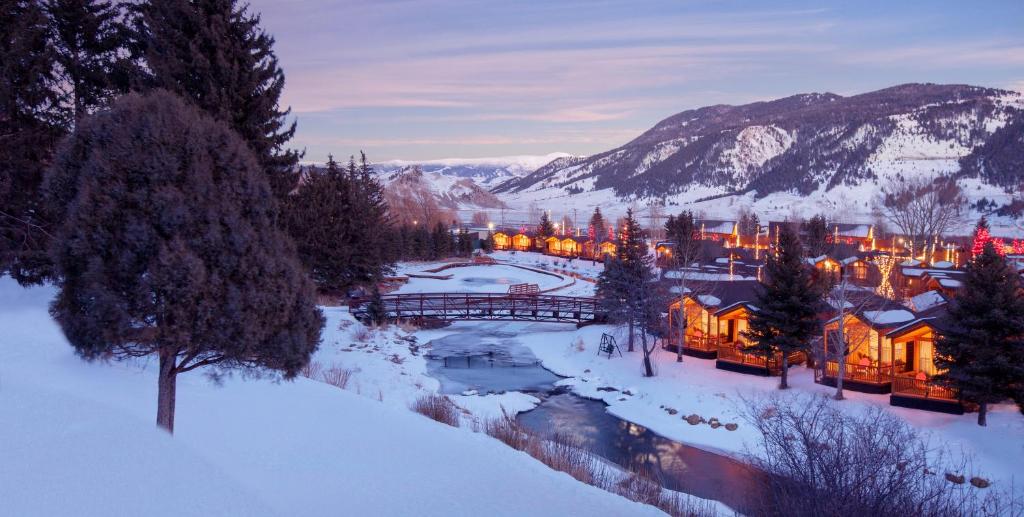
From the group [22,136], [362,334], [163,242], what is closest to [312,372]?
[22,136]

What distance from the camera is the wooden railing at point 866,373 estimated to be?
75.8 feet

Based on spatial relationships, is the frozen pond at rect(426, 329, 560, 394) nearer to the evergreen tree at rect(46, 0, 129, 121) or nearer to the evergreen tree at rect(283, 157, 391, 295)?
the evergreen tree at rect(283, 157, 391, 295)

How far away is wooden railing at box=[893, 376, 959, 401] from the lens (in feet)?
67.2

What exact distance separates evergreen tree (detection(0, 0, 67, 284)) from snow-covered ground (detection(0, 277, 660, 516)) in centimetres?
666

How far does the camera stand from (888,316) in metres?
24.0

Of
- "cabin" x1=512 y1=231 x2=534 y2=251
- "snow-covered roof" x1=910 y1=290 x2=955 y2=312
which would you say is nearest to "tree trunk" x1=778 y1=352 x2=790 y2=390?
"snow-covered roof" x1=910 y1=290 x2=955 y2=312

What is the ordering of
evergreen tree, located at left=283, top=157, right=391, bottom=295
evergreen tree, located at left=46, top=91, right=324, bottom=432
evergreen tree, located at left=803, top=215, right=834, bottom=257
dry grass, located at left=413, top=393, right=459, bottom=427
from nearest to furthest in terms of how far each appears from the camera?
evergreen tree, located at left=46, top=91, right=324, bottom=432 → dry grass, located at left=413, top=393, right=459, bottom=427 → evergreen tree, located at left=283, top=157, right=391, bottom=295 → evergreen tree, located at left=803, top=215, right=834, bottom=257

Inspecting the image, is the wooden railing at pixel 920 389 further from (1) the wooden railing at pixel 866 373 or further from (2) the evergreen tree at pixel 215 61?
(2) the evergreen tree at pixel 215 61

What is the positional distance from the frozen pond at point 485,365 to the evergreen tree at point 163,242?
60.6ft

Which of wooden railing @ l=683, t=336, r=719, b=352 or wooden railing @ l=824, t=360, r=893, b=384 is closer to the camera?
wooden railing @ l=824, t=360, r=893, b=384

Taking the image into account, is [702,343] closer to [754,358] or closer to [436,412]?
[754,358]

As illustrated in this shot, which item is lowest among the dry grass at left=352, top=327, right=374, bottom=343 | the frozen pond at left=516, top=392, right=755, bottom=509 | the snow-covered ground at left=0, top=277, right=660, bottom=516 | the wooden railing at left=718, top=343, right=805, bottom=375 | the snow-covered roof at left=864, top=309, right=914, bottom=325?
the frozen pond at left=516, top=392, right=755, bottom=509

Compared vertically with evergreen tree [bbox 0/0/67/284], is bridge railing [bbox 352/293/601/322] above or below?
below

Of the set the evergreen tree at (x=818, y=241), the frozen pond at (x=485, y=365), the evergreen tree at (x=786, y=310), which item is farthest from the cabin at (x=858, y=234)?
the evergreen tree at (x=786, y=310)
